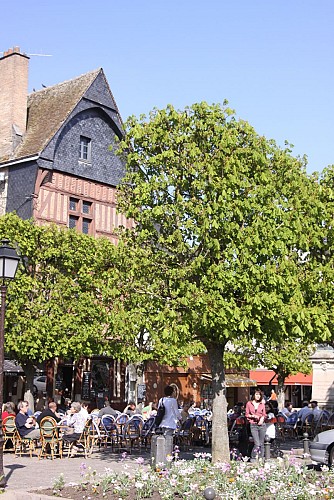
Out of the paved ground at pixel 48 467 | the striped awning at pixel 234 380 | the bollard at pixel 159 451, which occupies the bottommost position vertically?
the paved ground at pixel 48 467

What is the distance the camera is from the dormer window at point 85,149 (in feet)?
99.1

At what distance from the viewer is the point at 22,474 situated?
13.0 meters

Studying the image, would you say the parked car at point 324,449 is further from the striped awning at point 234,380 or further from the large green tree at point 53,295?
the striped awning at point 234,380

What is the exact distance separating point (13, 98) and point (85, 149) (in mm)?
3458

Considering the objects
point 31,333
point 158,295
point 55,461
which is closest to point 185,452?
point 55,461

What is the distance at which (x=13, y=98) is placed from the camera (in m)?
29.7

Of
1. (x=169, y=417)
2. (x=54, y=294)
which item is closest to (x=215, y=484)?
(x=169, y=417)

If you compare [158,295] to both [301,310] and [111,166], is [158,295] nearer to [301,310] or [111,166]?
[301,310]

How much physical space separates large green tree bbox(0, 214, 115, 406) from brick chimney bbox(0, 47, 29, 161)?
6689 millimetres

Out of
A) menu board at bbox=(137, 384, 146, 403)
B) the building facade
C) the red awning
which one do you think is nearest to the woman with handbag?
the building facade

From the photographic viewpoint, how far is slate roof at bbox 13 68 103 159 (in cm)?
2878

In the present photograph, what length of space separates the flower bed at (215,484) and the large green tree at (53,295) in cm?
1283

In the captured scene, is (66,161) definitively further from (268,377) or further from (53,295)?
(268,377)

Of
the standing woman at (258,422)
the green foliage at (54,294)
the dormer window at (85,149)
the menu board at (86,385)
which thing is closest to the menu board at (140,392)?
the menu board at (86,385)
